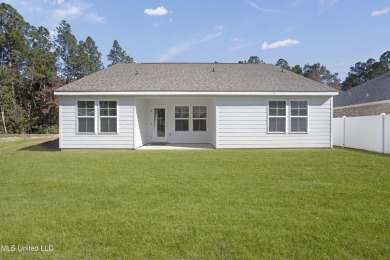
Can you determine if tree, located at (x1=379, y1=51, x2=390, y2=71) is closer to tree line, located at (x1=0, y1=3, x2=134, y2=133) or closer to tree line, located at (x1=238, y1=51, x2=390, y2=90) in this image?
tree line, located at (x1=238, y1=51, x2=390, y2=90)

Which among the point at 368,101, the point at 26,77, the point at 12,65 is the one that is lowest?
the point at 368,101

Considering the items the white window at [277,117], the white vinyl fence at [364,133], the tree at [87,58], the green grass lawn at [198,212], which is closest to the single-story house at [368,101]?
the white vinyl fence at [364,133]

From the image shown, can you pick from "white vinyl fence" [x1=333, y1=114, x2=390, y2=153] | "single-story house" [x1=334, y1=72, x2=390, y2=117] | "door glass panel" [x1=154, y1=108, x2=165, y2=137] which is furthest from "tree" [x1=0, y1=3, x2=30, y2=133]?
"single-story house" [x1=334, y1=72, x2=390, y2=117]

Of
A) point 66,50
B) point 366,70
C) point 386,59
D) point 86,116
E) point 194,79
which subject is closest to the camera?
point 86,116

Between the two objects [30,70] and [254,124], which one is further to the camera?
[30,70]

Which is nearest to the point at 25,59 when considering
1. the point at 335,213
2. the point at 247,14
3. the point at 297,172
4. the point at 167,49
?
the point at 167,49

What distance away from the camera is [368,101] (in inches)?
732

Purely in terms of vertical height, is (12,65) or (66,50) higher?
(66,50)

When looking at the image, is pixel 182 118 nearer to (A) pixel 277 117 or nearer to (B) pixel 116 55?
(A) pixel 277 117

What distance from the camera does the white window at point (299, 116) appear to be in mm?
13086

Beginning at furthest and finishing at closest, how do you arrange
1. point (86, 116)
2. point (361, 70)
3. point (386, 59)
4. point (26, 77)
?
point (361, 70)
point (386, 59)
point (26, 77)
point (86, 116)

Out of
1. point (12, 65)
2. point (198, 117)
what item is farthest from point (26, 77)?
point (198, 117)

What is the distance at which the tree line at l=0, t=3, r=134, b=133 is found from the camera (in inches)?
1031

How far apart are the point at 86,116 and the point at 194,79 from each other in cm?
567
